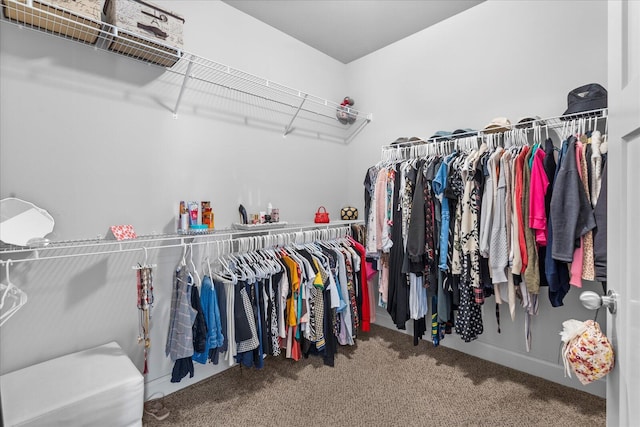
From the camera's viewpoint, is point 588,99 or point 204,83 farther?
point 204,83

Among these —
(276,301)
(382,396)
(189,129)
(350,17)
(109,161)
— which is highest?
(350,17)

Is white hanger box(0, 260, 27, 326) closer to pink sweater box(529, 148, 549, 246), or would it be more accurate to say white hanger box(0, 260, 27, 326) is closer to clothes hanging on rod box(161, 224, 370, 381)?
clothes hanging on rod box(161, 224, 370, 381)

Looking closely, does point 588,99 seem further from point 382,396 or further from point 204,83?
point 204,83

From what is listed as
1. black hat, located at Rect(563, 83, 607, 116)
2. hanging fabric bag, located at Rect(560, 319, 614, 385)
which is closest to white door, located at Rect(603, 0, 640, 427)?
hanging fabric bag, located at Rect(560, 319, 614, 385)

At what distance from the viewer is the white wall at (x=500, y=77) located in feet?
6.77

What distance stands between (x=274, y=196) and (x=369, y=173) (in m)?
0.84

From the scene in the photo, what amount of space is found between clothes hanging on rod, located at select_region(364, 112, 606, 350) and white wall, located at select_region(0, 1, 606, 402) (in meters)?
0.43

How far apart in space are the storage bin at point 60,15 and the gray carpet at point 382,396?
212 cm

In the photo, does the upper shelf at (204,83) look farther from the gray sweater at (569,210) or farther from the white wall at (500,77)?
the gray sweater at (569,210)

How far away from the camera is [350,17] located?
8.73 ft

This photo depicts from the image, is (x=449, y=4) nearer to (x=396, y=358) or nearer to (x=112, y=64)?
(x=112, y=64)

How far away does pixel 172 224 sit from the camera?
2.14 metres

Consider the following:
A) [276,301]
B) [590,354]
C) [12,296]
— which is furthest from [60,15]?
[590,354]

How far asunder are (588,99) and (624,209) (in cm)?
144
